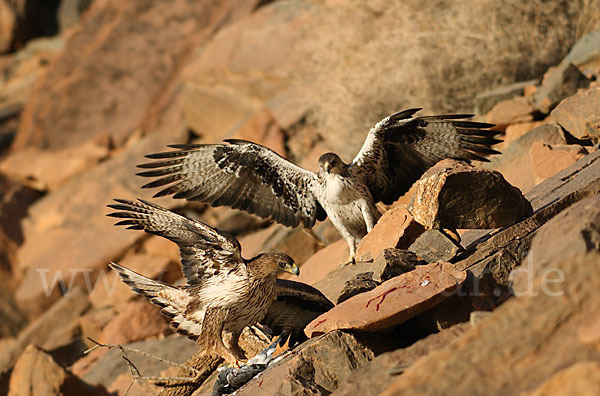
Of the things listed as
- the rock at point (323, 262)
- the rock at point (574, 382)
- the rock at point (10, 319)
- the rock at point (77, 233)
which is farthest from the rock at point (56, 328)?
the rock at point (574, 382)

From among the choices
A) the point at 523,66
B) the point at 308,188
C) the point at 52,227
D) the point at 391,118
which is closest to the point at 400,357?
the point at 391,118

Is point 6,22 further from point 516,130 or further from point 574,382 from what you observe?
point 574,382

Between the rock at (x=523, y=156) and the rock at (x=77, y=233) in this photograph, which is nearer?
the rock at (x=523, y=156)

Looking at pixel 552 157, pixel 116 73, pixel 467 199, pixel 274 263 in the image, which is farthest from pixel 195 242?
pixel 116 73

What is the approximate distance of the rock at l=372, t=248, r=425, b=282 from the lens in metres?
4.50

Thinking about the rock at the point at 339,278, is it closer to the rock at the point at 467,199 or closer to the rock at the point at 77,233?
the rock at the point at 467,199

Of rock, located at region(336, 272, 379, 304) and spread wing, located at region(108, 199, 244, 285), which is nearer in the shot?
rock, located at region(336, 272, 379, 304)

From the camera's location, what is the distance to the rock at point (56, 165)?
16.7 metres

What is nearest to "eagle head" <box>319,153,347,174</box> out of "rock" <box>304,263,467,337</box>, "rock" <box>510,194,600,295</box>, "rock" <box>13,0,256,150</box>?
"rock" <box>304,263,467,337</box>

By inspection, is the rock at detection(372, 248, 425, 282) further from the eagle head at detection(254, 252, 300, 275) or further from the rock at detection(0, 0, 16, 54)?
the rock at detection(0, 0, 16, 54)

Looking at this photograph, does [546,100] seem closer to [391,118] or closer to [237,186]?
[391,118]

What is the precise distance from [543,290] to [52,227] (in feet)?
44.8

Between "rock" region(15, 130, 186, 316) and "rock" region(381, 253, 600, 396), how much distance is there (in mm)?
10021

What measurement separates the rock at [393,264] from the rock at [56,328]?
6.38 metres
